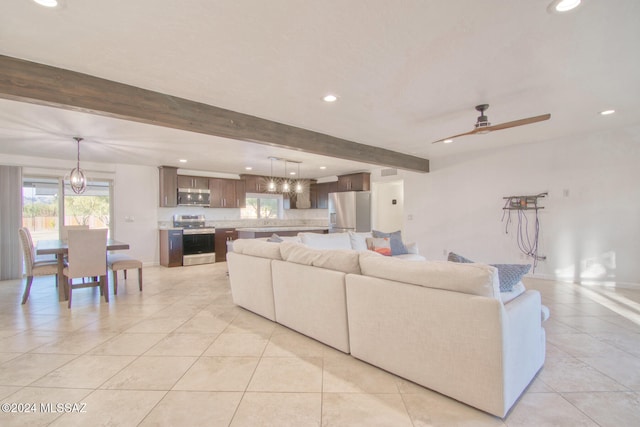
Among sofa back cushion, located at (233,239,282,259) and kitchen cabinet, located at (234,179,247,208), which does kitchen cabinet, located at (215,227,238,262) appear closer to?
kitchen cabinet, located at (234,179,247,208)

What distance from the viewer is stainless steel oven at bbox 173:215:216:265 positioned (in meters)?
6.80

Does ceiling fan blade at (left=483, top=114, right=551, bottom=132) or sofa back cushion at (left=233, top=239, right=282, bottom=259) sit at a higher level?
ceiling fan blade at (left=483, top=114, right=551, bottom=132)

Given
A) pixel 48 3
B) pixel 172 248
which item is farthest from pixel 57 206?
pixel 48 3

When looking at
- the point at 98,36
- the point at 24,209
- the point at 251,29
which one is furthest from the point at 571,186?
the point at 24,209

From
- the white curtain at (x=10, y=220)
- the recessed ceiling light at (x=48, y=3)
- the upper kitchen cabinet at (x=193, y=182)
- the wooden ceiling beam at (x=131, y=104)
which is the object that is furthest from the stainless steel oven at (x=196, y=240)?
the recessed ceiling light at (x=48, y=3)

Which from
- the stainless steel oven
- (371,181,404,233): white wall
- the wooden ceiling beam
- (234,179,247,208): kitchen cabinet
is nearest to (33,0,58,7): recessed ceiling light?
the wooden ceiling beam

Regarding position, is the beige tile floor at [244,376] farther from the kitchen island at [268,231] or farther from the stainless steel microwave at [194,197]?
the stainless steel microwave at [194,197]

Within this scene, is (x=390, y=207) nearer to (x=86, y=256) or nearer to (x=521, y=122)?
(x=521, y=122)

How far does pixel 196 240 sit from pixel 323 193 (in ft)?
12.3

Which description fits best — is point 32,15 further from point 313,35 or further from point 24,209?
point 24,209

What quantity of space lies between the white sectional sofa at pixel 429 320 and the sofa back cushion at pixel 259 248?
0.43 metres

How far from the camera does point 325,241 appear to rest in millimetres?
4465

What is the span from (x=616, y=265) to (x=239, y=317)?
5.55 m

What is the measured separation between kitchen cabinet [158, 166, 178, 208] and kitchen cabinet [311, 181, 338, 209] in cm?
387
